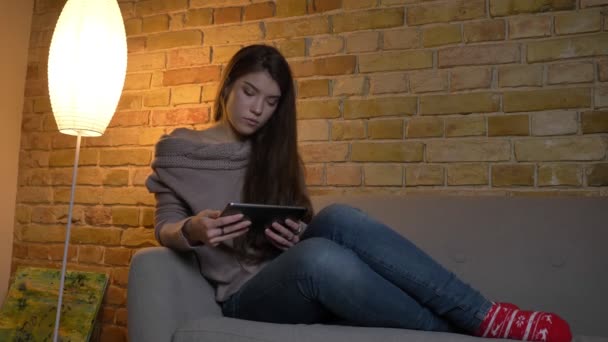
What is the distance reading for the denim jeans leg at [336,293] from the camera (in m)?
1.21

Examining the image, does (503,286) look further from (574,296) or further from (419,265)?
(419,265)

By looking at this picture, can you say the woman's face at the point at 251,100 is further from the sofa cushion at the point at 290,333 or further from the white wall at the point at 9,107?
the white wall at the point at 9,107

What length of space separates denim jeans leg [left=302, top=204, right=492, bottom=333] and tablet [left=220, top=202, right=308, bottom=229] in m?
0.11

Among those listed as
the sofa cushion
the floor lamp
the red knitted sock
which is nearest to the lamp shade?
the floor lamp

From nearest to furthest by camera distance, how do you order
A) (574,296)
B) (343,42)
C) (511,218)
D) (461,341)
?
(461,341) → (574,296) → (511,218) → (343,42)

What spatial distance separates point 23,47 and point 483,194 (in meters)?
2.02

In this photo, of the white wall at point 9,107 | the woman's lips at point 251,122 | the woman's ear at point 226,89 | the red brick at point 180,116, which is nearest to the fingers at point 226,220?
the woman's lips at point 251,122

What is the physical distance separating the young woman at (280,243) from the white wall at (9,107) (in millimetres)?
1227

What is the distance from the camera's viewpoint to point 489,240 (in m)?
1.61

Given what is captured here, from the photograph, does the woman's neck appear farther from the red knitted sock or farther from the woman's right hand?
the red knitted sock

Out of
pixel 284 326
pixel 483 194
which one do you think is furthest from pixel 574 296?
pixel 284 326

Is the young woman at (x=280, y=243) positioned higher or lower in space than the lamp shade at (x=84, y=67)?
lower

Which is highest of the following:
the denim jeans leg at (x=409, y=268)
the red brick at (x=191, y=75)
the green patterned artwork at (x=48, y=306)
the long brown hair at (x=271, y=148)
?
the red brick at (x=191, y=75)

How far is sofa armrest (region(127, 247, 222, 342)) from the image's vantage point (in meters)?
1.26
